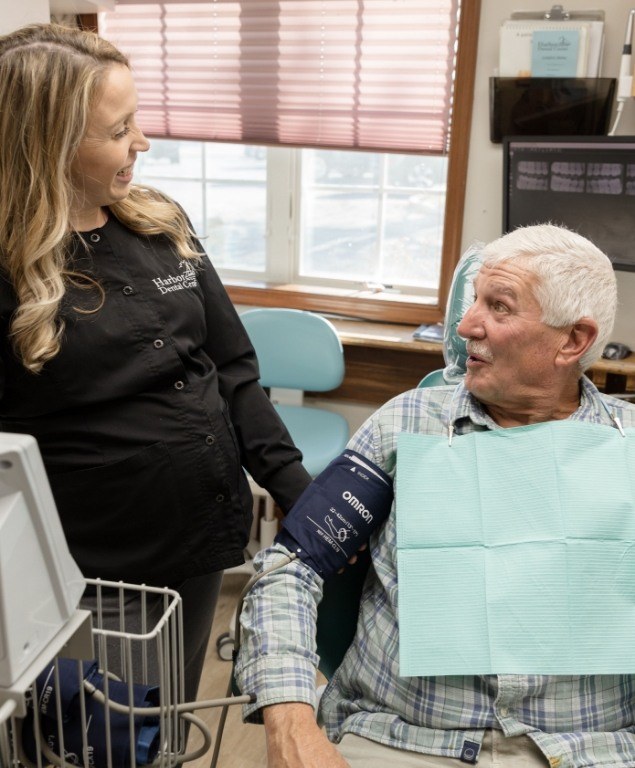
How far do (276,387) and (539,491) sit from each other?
1844 mm

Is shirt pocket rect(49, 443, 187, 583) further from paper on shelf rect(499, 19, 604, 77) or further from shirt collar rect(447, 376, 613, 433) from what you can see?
paper on shelf rect(499, 19, 604, 77)

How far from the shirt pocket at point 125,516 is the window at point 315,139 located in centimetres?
200

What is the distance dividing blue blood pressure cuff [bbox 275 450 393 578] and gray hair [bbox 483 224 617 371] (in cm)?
38

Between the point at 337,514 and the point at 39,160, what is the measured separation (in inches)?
27.5

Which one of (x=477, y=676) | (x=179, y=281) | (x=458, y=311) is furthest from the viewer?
(x=458, y=311)

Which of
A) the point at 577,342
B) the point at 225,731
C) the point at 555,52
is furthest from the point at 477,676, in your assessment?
the point at 555,52

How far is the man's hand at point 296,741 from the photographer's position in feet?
3.43

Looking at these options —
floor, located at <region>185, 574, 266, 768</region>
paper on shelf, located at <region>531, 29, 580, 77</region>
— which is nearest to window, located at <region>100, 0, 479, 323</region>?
paper on shelf, located at <region>531, 29, 580, 77</region>

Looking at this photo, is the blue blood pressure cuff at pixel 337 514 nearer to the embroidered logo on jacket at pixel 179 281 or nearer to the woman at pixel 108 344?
the woman at pixel 108 344

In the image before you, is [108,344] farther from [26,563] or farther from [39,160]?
[26,563]

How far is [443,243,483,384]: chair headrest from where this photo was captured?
5.16ft

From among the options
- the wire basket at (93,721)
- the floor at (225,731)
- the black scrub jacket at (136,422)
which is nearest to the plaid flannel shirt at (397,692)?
the black scrub jacket at (136,422)

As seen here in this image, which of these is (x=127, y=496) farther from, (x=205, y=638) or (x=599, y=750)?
(x=599, y=750)

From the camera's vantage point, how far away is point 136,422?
130 cm
